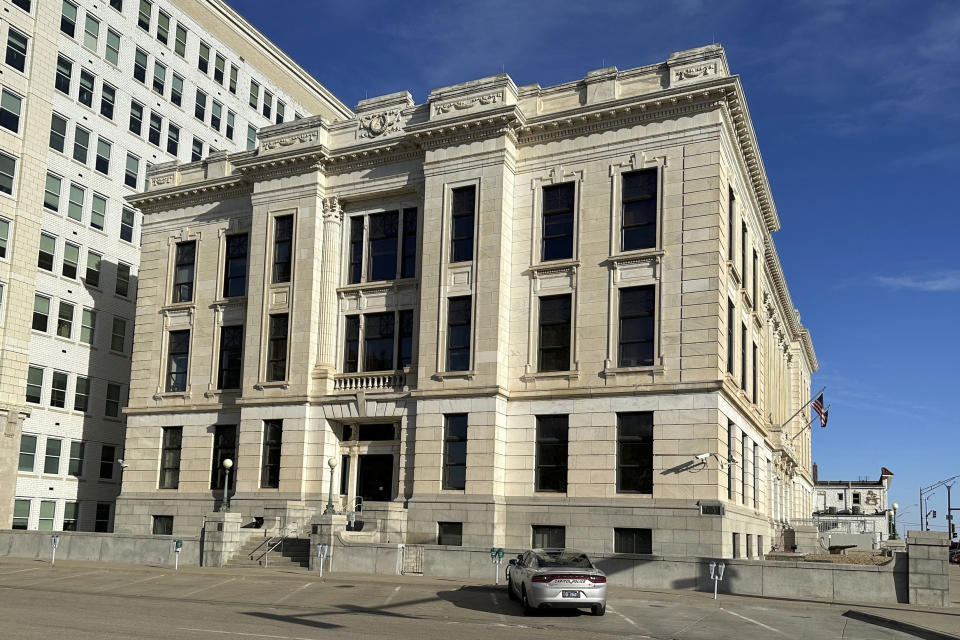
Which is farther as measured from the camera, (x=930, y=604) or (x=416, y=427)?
(x=416, y=427)

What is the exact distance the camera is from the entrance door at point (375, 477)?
38812 mm

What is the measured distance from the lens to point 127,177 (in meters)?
55.4

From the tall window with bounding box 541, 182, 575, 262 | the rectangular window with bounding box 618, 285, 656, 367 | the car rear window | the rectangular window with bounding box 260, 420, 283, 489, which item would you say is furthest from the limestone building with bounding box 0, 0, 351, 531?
the car rear window

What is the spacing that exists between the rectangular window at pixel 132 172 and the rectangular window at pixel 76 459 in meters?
15.7

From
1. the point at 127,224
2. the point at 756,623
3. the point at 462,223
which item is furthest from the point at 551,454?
the point at 127,224

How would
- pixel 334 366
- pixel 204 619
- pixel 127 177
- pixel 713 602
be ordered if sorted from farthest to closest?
pixel 127 177 → pixel 334 366 → pixel 713 602 → pixel 204 619

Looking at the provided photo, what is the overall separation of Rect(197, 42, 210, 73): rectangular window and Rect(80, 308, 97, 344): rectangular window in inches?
724

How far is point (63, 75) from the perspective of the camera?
51.0 meters

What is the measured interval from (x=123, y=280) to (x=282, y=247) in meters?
17.8

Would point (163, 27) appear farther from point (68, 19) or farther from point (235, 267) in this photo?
point (235, 267)

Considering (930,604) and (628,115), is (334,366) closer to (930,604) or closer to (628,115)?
(628,115)

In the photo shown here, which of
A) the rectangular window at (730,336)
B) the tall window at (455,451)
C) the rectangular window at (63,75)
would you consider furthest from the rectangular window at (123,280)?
the rectangular window at (730,336)

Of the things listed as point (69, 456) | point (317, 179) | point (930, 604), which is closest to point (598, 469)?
point (930, 604)

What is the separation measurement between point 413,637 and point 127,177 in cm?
4606
